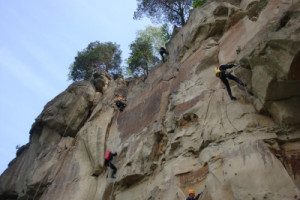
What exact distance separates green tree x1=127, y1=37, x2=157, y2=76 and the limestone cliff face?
610cm

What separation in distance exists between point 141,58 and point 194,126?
53.5ft

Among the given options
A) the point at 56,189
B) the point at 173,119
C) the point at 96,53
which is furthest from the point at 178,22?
the point at 56,189

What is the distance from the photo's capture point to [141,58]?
→ 26.9 meters

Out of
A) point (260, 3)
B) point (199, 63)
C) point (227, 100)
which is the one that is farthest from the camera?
point (199, 63)

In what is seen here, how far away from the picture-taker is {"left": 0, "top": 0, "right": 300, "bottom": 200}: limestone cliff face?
875 cm

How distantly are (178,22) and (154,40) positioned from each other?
198 inches

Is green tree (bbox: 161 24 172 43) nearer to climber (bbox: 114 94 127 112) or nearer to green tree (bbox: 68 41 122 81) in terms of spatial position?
green tree (bbox: 68 41 122 81)

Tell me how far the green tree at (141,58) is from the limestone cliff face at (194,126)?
6.10 meters

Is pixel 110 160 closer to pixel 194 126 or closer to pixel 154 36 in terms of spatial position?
pixel 194 126

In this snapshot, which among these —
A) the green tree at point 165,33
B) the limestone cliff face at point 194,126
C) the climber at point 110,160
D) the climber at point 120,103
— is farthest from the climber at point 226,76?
the green tree at point 165,33

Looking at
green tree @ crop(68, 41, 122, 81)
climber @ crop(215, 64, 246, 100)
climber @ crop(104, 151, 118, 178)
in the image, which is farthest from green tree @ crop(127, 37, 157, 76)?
climber @ crop(215, 64, 246, 100)

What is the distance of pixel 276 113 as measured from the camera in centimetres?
949

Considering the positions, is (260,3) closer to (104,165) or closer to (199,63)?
(199,63)

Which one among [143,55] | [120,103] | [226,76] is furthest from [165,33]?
[226,76]
